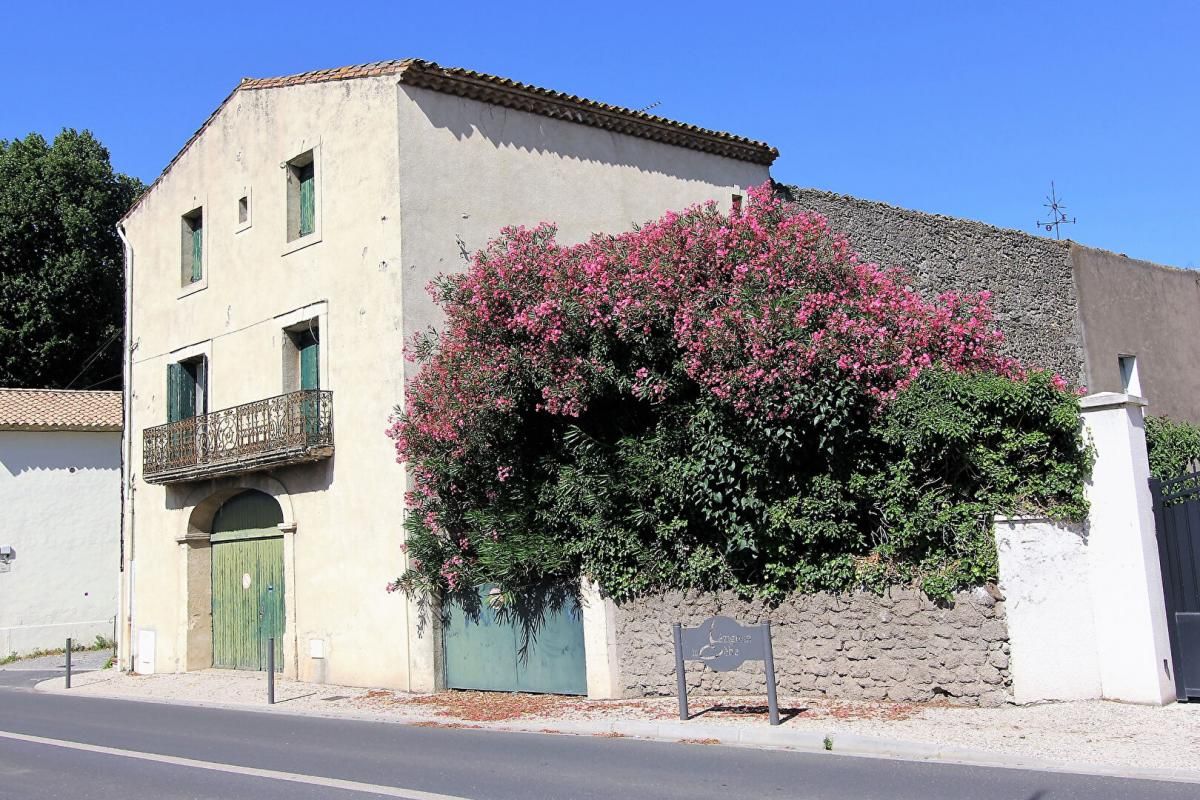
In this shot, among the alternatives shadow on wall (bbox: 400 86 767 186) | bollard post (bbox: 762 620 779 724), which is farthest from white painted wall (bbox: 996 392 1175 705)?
shadow on wall (bbox: 400 86 767 186)

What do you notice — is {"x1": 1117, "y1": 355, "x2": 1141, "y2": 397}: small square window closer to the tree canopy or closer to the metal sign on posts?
the metal sign on posts

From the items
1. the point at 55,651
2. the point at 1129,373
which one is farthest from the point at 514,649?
the point at 55,651

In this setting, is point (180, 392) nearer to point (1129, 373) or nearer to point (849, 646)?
point (849, 646)

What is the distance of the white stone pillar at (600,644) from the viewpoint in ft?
A: 43.3

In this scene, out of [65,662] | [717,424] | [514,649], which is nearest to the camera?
[717,424]

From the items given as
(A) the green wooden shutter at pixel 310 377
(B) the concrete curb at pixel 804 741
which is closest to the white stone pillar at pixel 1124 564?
(B) the concrete curb at pixel 804 741

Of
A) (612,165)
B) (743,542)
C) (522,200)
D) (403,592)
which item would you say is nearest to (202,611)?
(403,592)

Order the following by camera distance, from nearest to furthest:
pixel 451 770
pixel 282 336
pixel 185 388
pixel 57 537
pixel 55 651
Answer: pixel 451 770, pixel 282 336, pixel 185 388, pixel 55 651, pixel 57 537

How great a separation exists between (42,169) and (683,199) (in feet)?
77.7

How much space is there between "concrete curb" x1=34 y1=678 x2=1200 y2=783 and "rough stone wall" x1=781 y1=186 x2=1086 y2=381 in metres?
11.9

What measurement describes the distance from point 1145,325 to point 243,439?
19.0 meters

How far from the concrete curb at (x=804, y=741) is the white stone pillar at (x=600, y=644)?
53.6 inches

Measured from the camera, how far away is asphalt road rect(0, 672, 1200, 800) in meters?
7.75

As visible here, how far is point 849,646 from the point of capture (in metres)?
11.6
